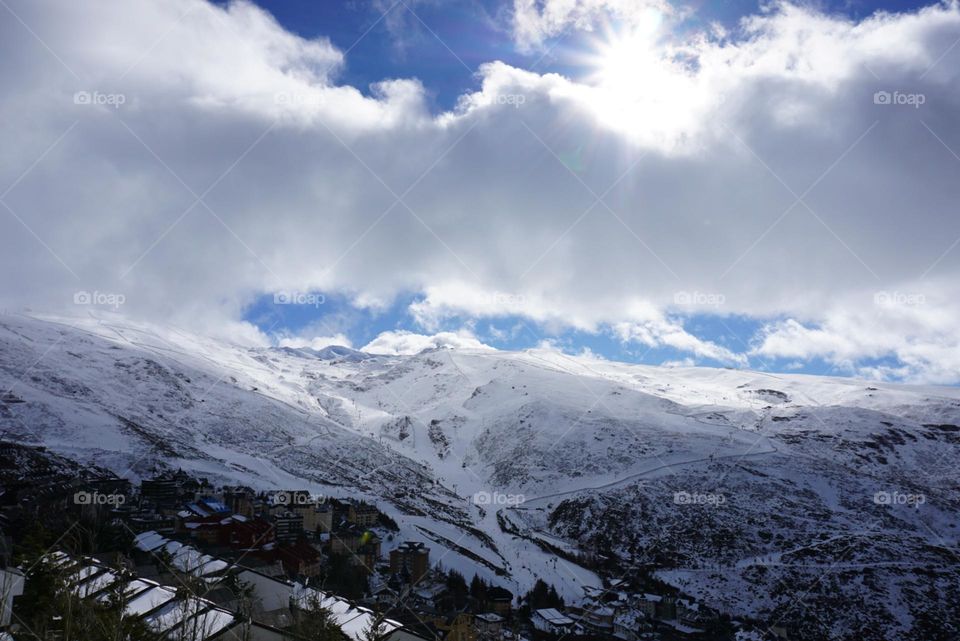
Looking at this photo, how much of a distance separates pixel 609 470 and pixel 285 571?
98.5 metres

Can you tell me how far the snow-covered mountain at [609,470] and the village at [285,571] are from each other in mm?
9947

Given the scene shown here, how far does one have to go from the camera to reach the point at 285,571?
51.2 meters

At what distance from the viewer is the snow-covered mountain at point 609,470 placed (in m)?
82.7

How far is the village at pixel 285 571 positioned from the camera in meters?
21.0

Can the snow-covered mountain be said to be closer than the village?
No

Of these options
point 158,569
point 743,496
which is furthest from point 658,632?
point 743,496

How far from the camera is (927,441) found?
14762 cm

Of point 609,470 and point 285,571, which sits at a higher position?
point 609,470

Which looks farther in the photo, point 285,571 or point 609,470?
point 609,470

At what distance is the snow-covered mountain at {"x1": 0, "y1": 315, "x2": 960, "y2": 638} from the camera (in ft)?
271

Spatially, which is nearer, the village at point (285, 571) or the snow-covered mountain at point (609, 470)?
the village at point (285, 571)

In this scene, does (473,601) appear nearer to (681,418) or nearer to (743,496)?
(743,496)

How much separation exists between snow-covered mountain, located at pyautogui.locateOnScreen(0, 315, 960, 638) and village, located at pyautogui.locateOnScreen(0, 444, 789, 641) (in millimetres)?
9947

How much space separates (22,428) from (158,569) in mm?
88251
